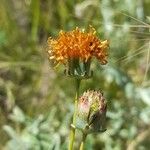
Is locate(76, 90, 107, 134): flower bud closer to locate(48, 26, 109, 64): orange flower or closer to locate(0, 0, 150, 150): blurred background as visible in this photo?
locate(48, 26, 109, 64): orange flower

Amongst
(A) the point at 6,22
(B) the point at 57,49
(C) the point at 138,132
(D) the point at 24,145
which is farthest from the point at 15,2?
(B) the point at 57,49

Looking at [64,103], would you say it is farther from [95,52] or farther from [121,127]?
[95,52]

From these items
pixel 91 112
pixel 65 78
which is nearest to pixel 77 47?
A: pixel 91 112

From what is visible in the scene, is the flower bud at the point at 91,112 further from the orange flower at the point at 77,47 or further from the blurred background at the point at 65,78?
the blurred background at the point at 65,78

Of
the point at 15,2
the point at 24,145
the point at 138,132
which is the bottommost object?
the point at 138,132

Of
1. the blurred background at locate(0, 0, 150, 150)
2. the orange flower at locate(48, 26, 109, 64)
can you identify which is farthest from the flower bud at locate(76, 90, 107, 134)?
the blurred background at locate(0, 0, 150, 150)
